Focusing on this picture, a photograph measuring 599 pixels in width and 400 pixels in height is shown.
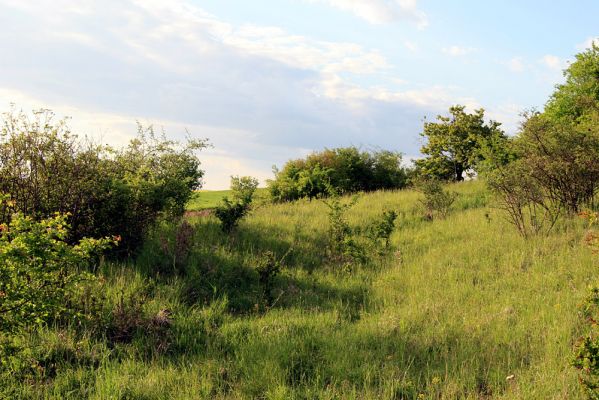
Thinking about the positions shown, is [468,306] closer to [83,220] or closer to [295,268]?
[295,268]

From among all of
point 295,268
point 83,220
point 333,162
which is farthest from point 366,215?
point 333,162

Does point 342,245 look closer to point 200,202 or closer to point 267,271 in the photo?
point 267,271

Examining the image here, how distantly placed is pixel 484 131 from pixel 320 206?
25.1 metres

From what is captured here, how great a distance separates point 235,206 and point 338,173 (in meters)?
19.0

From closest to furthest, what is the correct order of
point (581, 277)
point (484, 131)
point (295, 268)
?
point (581, 277) → point (295, 268) → point (484, 131)

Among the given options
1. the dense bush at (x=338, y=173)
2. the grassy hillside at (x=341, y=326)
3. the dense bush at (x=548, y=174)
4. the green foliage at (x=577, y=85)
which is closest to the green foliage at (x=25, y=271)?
the grassy hillside at (x=341, y=326)

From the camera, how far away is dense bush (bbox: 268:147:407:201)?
29.2 meters

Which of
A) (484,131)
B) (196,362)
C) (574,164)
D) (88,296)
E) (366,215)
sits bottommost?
(196,362)

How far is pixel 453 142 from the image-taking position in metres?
37.9

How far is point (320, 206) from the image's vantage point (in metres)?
17.8

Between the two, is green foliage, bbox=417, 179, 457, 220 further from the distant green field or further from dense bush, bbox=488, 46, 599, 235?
the distant green field

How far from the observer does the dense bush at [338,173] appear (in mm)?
29234

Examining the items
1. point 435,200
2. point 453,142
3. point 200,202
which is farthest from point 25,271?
point 453,142

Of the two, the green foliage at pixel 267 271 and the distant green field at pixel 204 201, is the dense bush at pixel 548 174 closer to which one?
the green foliage at pixel 267 271
